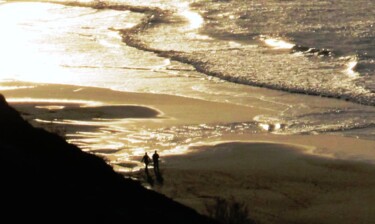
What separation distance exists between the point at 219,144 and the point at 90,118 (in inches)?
161

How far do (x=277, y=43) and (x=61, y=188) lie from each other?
1154 inches

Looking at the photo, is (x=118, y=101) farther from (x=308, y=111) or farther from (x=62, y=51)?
(x=62, y=51)

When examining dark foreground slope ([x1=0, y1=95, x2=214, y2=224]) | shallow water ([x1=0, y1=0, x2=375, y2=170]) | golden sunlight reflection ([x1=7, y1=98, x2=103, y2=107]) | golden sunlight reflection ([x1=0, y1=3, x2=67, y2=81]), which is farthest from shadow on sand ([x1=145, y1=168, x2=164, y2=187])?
golden sunlight reflection ([x1=0, y1=3, x2=67, y2=81])

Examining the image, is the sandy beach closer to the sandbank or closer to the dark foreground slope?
the sandbank

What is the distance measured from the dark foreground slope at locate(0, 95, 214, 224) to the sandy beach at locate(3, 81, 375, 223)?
322 cm

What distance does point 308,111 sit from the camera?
22719 millimetres

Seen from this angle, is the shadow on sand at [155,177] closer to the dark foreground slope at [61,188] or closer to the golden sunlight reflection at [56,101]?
the dark foreground slope at [61,188]

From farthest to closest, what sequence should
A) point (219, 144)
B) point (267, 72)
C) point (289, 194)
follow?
point (267, 72), point (219, 144), point (289, 194)

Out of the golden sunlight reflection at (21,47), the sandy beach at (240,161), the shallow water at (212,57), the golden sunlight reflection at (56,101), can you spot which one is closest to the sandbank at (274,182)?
the sandy beach at (240,161)

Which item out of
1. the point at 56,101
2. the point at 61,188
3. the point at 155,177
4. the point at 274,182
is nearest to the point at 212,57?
the point at 56,101

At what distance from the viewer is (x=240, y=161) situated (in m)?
17.2

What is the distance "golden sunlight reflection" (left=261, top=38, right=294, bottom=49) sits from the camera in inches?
1390

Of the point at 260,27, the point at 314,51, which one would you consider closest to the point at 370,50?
the point at 314,51

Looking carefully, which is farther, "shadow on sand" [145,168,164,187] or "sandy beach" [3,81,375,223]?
"shadow on sand" [145,168,164,187]
